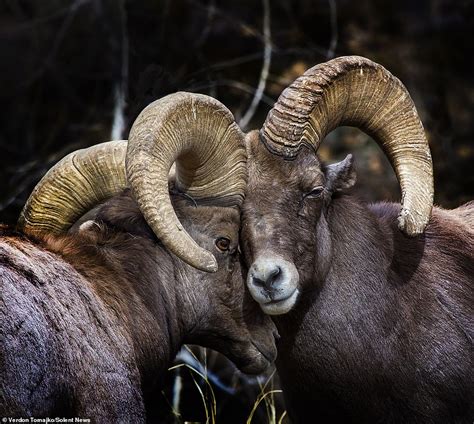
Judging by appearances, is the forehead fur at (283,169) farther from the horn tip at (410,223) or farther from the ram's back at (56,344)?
the ram's back at (56,344)

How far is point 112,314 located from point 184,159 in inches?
49.9

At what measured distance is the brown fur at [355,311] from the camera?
704cm

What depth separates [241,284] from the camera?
23.6 ft

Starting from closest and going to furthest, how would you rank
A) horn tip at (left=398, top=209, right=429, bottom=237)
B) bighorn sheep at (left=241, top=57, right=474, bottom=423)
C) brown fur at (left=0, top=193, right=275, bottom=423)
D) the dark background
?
1. brown fur at (left=0, top=193, right=275, bottom=423)
2. horn tip at (left=398, top=209, right=429, bottom=237)
3. bighorn sheep at (left=241, top=57, right=474, bottom=423)
4. the dark background

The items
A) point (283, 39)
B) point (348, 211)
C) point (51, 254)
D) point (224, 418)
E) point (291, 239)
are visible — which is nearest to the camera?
point (51, 254)

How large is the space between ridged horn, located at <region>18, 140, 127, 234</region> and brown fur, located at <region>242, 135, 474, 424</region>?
0.95m

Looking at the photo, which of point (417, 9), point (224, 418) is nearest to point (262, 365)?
point (224, 418)

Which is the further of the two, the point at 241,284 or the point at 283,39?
the point at 283,39

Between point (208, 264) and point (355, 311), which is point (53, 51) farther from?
point (208, 264)

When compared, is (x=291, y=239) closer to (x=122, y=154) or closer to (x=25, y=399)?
(x=122, y=154)

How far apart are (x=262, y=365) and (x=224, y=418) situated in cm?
327

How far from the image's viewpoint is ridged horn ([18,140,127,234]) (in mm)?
7230

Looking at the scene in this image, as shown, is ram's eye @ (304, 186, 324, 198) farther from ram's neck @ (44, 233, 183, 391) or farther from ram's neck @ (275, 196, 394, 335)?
ram's neck @ (44, 233, 183, 391)

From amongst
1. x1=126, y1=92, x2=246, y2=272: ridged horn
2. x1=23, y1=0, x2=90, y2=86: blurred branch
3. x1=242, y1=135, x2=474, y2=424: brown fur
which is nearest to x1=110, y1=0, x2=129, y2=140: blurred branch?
x1=23, y1=0, x2=90, y2=86: blurred branch
